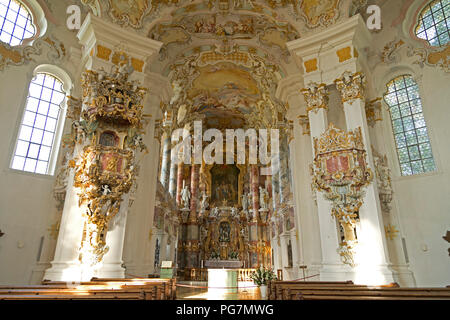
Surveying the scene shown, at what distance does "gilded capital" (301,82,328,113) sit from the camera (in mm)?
10000

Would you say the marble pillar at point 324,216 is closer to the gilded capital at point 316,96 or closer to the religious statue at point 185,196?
the gilded capital at point 316,96

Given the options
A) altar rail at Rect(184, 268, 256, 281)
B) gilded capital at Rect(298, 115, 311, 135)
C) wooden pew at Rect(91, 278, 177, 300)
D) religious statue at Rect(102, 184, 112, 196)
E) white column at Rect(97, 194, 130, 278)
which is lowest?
altar rail at Rect(184, 268, 256, 281)

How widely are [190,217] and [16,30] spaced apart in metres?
15.9

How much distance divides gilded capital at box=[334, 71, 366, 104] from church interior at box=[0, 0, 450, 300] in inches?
1.7

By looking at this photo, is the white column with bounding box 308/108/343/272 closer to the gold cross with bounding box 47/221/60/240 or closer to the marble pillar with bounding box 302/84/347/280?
the marble pillar with bounding box 302/84/347/280

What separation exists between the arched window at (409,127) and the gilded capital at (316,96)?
330 centimetres

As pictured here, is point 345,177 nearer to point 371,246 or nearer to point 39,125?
point 371,246

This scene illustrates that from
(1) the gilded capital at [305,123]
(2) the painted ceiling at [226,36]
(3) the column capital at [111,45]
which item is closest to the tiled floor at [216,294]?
(1) the gilded capital at [305,123]

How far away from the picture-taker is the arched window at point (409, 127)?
10.4 metres

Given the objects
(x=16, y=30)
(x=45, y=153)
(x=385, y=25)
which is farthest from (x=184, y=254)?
(x=385, y=25)

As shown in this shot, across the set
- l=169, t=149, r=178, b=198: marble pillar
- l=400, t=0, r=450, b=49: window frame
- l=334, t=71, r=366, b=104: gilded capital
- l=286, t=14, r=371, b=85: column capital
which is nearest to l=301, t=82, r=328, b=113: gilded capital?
l=286, t=14, r=371, b=85: column capital

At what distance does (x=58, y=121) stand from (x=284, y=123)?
10138 mm

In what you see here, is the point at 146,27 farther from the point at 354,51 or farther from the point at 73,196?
the point at 354,51

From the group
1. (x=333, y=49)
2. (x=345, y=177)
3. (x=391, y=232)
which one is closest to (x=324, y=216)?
(x=345, y=177)
